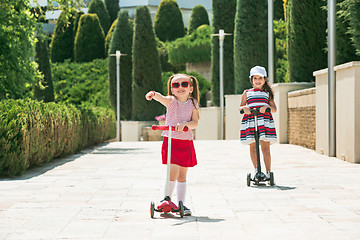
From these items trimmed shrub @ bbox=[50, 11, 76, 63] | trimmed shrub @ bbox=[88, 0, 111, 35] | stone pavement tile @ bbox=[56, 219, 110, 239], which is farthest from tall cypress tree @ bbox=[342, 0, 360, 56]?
trimmed shrub @ bbox=[88, 0, 111, 35]

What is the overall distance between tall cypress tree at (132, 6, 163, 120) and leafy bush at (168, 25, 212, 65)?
16.1 ft

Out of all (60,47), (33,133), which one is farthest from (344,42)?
(60,47)

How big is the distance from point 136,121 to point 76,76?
35.6 feet

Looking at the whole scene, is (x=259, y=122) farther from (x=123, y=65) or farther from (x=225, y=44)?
(x=123, y=65)

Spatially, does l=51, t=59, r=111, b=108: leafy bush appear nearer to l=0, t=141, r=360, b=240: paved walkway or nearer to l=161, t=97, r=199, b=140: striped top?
l=0, t=141, r=360, b=240: paved walkway

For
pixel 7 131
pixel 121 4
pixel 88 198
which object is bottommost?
pixel 88 198

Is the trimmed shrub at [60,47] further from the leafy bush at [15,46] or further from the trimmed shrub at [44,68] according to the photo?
the leafy bush at [15,46]

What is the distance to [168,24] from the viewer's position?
5425 cm

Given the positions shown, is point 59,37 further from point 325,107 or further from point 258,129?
point 258,129

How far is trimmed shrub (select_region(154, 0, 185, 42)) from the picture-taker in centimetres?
5425

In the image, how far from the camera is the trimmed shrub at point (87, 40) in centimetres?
5112

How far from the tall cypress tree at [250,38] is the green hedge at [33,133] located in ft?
42.6

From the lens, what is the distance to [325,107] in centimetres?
1451

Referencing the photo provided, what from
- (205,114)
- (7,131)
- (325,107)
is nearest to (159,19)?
(205,114)
